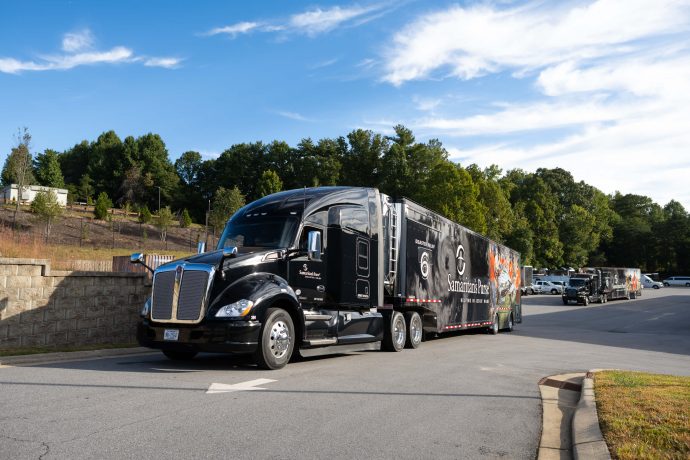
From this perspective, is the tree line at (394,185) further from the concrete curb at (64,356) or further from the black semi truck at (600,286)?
the concrete curb at (64,356)

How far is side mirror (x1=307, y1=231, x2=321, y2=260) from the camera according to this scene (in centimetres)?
1069

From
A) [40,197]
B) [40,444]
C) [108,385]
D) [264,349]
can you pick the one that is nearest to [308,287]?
[264,349]

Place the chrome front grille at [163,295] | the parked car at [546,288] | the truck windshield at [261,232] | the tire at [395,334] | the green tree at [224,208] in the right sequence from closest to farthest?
the chrome front grille at [163,295], the truck windshield at [261,232], the tire at [395,334], the green tree at [224,208], the parked car at [546,288]

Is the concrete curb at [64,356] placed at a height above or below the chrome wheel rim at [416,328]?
below

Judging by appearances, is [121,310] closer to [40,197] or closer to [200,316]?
[200,316]

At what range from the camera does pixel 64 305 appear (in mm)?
12633

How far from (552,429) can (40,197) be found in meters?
39.2

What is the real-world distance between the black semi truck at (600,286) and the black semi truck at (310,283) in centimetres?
3331

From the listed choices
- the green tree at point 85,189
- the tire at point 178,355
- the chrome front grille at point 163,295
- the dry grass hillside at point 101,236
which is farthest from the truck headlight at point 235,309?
the green tree at point 85,189

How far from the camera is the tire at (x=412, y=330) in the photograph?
14.6 metres

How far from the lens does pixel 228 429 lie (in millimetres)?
5727

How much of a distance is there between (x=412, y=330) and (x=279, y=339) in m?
5.48

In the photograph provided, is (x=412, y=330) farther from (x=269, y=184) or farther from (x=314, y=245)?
(x=269, y=184)

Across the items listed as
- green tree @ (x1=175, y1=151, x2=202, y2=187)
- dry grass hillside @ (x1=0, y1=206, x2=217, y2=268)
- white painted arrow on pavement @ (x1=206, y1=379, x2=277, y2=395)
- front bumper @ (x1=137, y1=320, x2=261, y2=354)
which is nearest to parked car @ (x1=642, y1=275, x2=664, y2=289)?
dry grass hillside @ (x1=0, y1=206, x2=217, y2=268)
